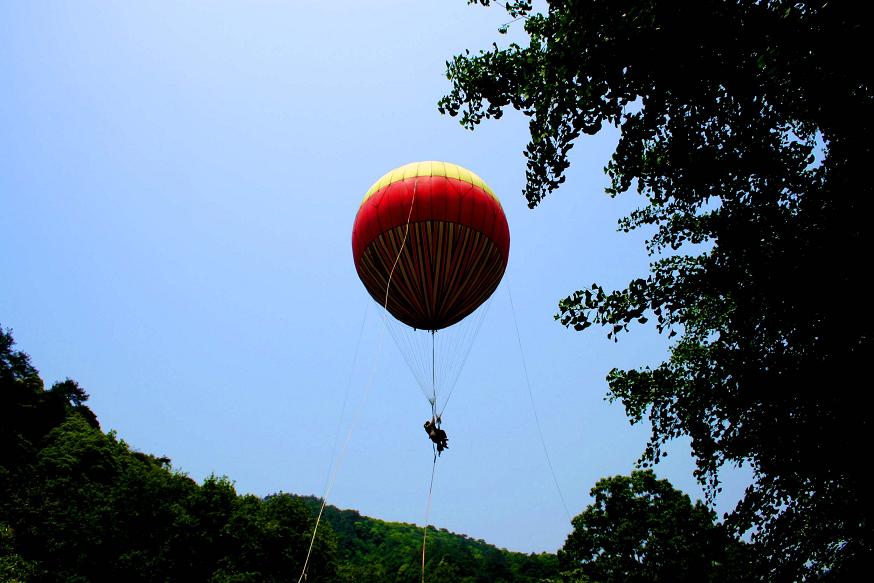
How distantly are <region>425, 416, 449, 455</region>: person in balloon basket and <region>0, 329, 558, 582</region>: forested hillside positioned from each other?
17.4 m

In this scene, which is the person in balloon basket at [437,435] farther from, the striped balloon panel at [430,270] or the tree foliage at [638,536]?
the tree foliage at [638,536]

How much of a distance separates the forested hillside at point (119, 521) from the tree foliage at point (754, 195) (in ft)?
83.4

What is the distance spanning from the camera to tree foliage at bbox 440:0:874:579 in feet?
20.3

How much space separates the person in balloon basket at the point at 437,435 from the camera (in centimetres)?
1507

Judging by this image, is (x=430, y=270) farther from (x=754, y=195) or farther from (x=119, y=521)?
(x=119, y=521)

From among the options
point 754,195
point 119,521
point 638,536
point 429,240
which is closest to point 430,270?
point 429,240

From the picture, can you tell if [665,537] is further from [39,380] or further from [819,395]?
[39,380]

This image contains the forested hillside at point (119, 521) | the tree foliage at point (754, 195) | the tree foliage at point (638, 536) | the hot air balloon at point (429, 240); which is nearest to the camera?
the tree foliage at point (754, 195)

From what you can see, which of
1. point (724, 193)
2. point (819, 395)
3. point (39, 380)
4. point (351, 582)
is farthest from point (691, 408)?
point (39, 380)

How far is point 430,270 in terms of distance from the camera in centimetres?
1541

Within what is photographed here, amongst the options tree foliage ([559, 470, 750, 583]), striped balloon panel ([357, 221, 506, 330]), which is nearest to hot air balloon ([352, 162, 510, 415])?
striped balloon panel ([357, 221, 506, 330])

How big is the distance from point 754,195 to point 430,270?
924 centimetres

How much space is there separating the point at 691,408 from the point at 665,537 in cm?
1926

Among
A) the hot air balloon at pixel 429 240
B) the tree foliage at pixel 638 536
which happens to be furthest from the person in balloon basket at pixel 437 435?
the tree foliage at pixel 638 536
